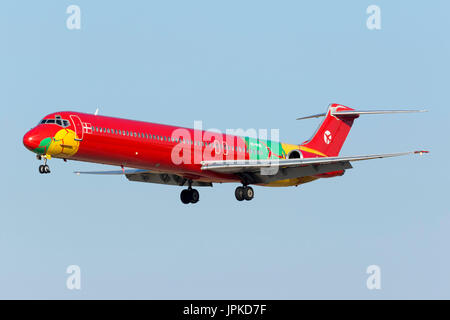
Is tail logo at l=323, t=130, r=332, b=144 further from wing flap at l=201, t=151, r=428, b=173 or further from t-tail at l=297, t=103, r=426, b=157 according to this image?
wing flap at l=201, t=151, r=428, b=173

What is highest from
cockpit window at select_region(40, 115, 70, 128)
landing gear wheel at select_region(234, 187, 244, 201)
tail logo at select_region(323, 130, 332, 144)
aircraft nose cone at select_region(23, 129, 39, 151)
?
tail logo at select_region(323, 130, 332, 144)

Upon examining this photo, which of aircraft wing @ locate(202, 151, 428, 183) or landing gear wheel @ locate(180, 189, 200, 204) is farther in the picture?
landing gear wheel @ locate(180, 189, 200, 204)

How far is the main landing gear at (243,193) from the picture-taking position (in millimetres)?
49969

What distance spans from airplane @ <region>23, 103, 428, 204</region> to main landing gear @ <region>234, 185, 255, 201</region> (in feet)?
0.16

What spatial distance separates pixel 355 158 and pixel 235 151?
6416 millimetres

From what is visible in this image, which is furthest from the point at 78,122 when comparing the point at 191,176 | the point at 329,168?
the point at 329,168

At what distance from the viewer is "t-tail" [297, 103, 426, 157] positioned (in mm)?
54656

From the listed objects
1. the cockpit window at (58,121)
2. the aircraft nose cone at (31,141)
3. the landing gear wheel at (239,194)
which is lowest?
the landing gear wheel at (239,194)

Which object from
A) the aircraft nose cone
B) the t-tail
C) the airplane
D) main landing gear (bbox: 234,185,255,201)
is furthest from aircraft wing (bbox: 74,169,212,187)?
the aircraft nose cone

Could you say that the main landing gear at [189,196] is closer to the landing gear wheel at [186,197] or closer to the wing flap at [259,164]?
the landing gear wheel at [186,197]

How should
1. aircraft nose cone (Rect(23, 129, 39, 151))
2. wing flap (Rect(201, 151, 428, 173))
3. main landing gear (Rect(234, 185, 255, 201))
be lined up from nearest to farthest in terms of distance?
aircraft nose cone (Rect(23, 129, 39, 151))
wing flap (Rect(201, 151, 428, 173))
main landing gear (Rect(234, 185, 255, 201))

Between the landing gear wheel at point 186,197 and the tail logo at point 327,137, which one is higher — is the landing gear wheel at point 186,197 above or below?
below

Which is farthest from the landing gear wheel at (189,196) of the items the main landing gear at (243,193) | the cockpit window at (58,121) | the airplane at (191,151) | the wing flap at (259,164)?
the cockpit window at (58,121)

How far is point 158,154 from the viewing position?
46406 millimetres
